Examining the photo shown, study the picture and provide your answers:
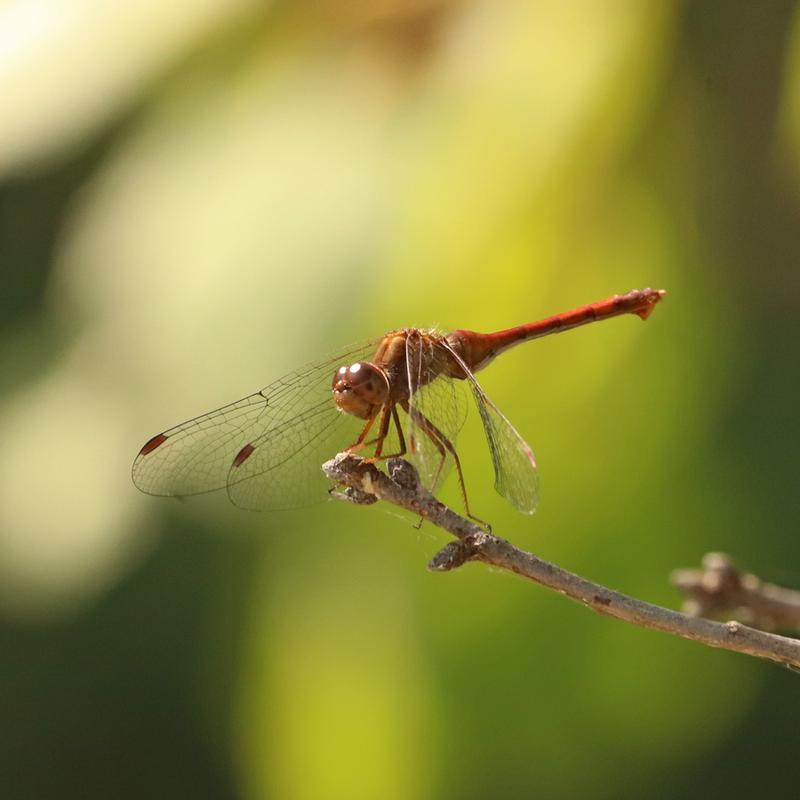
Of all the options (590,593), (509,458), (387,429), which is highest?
(387,429)

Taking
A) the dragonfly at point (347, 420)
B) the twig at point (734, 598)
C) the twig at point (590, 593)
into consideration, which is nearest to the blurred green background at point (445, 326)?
the dragonfly at point (347, 420)

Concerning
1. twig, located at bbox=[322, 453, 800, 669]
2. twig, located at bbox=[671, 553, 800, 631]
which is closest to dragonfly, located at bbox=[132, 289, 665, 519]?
twig, located at bbox=[671, 553, 800, 631]

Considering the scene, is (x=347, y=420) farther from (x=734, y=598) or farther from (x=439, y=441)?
(x=734, y=598)

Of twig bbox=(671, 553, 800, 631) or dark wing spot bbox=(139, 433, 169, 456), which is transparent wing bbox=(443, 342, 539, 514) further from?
dark wing spot bbox=(139, 433, 169, 456)

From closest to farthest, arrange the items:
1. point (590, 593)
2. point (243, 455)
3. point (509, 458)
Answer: point (590, 593), point (509, 458), point (243, 455)

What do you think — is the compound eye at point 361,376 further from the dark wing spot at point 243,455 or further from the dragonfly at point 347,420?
the dark wing spot at point 243,455

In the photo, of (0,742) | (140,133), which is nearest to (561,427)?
(140,133)

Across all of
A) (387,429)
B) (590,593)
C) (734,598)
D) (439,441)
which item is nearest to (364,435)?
(387,429)

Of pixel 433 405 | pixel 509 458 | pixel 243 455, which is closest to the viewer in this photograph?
pixel 509 458
